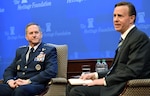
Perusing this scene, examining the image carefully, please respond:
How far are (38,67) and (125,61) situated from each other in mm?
1337

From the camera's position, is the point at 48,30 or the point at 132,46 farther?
the point at 48,30

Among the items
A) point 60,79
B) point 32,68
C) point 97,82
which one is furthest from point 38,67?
point 97,82

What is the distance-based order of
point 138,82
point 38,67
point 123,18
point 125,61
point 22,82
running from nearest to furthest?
1. point 138,82
2. point 125,61
3. point 123,18
4. point 22,82
5. point 38,67

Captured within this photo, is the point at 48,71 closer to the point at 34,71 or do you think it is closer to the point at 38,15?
the point at 34,71

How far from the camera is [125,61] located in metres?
2.60

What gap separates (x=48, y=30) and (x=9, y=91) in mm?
1325

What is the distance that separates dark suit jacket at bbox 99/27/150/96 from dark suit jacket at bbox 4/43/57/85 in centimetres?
103

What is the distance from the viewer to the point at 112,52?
13.1 ft

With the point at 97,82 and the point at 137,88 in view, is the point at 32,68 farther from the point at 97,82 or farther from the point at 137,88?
the point at 137,88

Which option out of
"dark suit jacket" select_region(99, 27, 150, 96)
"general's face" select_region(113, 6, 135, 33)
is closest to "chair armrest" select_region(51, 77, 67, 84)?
"dark suit jacket" select_region(99, 27, 150, 96)

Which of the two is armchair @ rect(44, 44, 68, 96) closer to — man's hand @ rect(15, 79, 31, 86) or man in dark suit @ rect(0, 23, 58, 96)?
man in dark suit @ rect(0, 23, 58, 96)

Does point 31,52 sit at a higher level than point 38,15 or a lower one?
lower

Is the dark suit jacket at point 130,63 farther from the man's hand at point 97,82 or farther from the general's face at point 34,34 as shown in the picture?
the general's face at point 34,34

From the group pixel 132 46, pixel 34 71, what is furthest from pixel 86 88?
pixel 34 71
